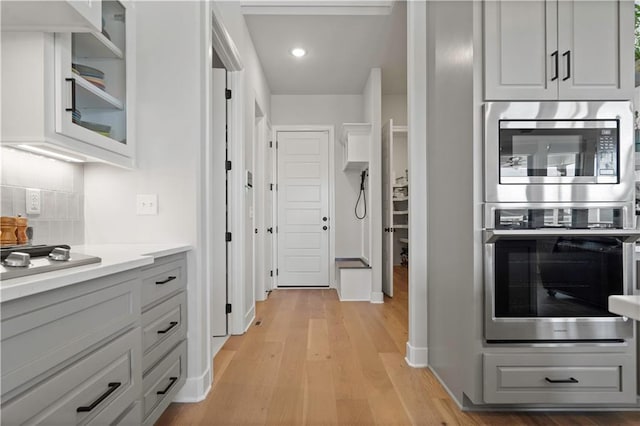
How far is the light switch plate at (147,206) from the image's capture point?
6.48 ft

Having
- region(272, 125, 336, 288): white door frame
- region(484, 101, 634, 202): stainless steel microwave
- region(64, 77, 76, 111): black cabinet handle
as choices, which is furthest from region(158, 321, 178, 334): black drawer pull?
region(272, 125, 336, 288): white door frame

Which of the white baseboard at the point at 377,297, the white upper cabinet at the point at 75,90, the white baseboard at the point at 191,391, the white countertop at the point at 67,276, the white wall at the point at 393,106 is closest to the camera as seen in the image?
the white countertop at the point at 67,276

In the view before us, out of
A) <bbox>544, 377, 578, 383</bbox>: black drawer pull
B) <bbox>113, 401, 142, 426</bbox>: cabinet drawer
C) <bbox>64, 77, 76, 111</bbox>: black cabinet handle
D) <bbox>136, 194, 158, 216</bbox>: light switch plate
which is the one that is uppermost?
<bbox>64, 77, 76, 111</bbox>: black cabinet handle

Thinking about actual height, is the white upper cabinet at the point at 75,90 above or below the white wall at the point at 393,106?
below

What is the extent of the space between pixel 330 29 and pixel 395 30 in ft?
2.20

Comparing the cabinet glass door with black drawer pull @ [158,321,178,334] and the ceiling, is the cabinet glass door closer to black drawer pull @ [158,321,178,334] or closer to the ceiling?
black drawer pull @ [158,321,178,334]

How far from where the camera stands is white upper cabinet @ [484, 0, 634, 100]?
1.74 m

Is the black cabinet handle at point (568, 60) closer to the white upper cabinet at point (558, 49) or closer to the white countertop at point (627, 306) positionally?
the white upper cabinet at point (558, 49)

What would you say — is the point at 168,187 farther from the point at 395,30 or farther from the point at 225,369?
the point at 395,30

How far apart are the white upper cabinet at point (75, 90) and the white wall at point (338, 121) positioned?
3480mm

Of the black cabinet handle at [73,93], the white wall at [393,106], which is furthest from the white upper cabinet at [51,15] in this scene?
the white wall at [393,106]

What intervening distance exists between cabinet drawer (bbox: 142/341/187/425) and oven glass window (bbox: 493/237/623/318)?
1.62 m

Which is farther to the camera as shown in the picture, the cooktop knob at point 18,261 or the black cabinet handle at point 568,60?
the black cabinet handle at point 568,60

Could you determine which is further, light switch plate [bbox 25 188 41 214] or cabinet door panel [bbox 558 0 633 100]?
cabinet door panel [bbox 558 0 633 100]
